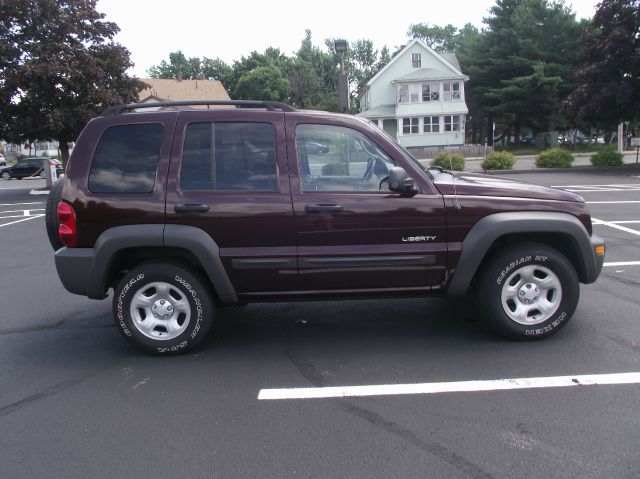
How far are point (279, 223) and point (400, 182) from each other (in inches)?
39.6

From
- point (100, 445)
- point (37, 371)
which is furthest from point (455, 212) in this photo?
point (37, 371)

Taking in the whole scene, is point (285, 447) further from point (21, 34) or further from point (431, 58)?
point (431, 58)

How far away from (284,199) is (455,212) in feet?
4.54

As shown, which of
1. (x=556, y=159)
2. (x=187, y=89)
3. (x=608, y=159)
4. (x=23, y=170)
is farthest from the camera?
(x=187, y=89)

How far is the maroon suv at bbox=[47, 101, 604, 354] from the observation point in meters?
4.29

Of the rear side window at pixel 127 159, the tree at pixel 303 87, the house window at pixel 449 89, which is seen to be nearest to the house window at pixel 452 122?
the house window at pixel 449 89

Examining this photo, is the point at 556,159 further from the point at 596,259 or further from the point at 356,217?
the point at 356,217

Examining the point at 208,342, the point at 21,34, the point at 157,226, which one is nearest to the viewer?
the point at 157,226

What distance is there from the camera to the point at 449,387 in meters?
3.84

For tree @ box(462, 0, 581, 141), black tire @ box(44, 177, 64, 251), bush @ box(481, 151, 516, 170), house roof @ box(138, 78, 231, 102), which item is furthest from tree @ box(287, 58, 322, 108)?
black tire @ box(44, 177, 64, 251)

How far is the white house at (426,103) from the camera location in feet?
148

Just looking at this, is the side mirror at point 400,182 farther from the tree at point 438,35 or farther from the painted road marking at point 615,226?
the tree at point 438,35

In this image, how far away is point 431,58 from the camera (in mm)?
46969

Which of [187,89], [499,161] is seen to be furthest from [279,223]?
[187,89]
